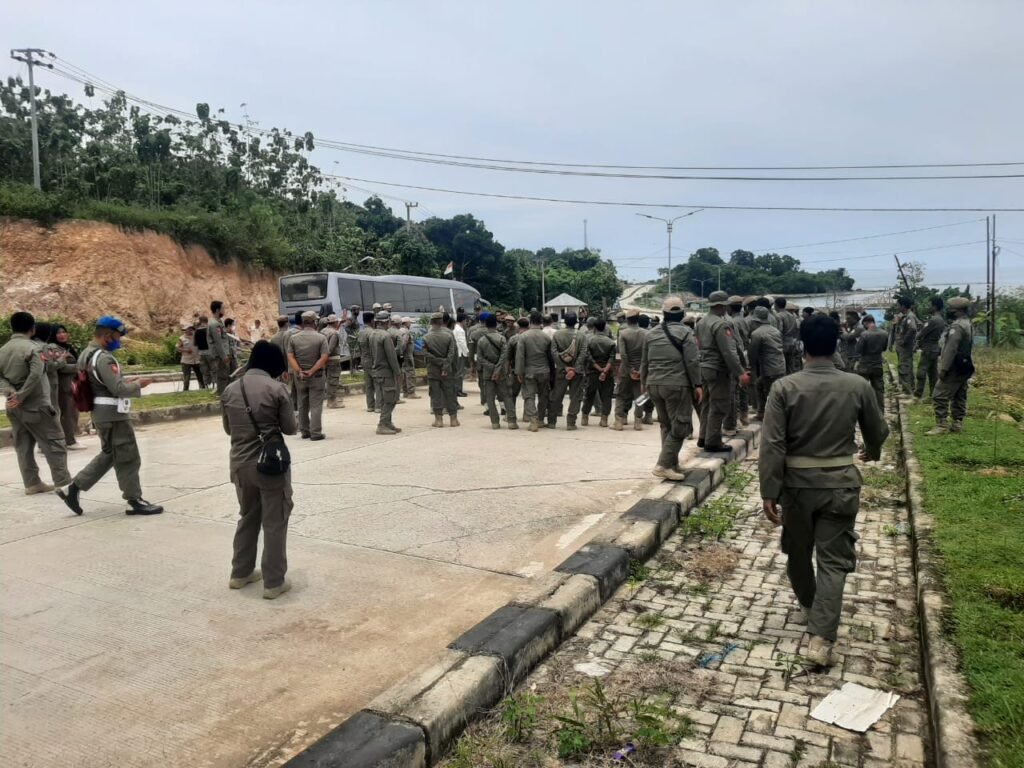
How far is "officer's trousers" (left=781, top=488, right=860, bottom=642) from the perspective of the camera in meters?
3.69

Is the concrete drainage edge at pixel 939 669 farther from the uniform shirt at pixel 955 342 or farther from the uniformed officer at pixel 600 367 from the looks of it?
the uniformed officer at pixel 600 367

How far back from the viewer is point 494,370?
11188 mm

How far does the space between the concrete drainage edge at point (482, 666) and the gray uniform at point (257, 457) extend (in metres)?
1.47

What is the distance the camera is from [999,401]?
1203 cm

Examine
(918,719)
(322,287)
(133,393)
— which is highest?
(322,287)

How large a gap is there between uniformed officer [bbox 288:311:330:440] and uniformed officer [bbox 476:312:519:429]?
254 centimetres

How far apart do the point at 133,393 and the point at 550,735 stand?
15.9 ft

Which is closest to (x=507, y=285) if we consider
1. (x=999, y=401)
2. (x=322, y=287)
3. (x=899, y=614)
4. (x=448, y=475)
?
(x=322, y=287)

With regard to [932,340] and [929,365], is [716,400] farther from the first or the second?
[929,365]

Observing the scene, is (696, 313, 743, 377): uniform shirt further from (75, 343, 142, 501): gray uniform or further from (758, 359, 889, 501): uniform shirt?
(75, 343, 142, 501): gray uniform

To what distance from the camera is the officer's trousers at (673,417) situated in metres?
7.09

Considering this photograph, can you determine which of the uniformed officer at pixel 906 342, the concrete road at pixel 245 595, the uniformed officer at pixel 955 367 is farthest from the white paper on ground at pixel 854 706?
the uniformed officer at pixel 906 342

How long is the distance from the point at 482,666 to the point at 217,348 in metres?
11.5

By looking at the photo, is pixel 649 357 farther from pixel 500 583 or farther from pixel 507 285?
pixel 507 285
